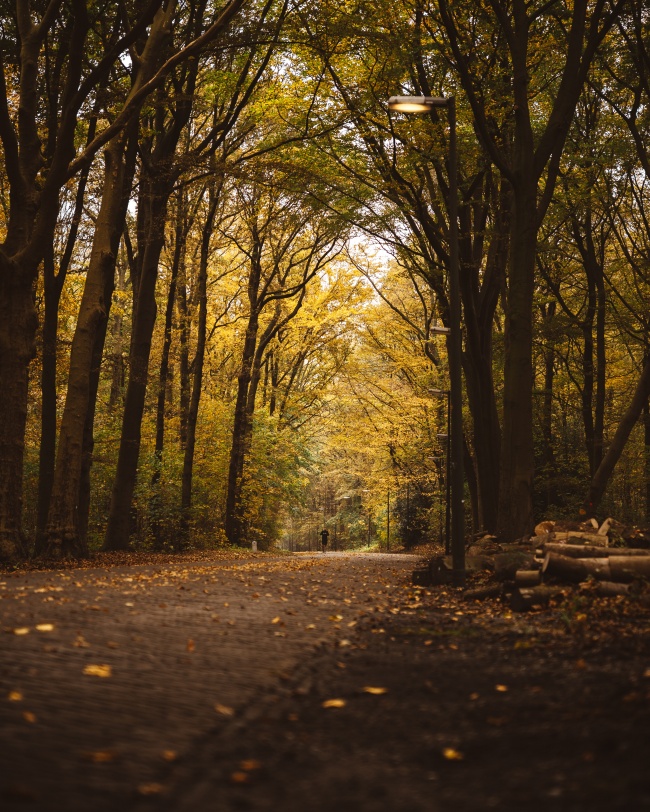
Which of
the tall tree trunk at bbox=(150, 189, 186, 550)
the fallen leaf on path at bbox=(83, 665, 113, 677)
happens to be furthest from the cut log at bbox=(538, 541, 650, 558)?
the tall tree trunk at bbox=(150, 189, 186, 550)

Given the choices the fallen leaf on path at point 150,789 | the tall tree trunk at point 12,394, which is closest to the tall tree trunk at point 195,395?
the tall tree trunk at point 12,394

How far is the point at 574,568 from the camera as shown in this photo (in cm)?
905

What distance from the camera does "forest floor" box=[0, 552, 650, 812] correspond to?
10.1 feet

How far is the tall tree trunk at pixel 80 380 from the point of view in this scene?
1416 centimetres

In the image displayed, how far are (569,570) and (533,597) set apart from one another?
90 cm

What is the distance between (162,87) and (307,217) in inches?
517

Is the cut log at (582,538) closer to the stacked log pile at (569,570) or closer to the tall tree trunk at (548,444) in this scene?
the stacked log pile at (569,570)

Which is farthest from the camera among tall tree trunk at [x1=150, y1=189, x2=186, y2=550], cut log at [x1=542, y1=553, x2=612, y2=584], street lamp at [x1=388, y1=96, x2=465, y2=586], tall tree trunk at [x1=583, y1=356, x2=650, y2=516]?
tall tree trunk at [x1=150, y1=189, x2=186, y2=550]

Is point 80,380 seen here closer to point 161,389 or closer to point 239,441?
point 161,389

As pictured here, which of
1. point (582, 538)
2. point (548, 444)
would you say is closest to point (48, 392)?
point (582, 538)

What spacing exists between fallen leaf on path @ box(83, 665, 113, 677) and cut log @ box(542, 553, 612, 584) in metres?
5.94

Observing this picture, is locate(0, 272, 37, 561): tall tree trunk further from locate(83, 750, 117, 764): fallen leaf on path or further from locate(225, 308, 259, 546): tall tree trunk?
locate(225, 308, 259, 546): tall tree trunk

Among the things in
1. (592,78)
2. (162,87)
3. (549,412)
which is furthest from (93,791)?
(549,412)

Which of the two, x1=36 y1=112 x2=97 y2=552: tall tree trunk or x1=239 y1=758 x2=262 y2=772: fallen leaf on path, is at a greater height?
x1=36 y1=112 x2=97 y2=552: tall tree trunk
